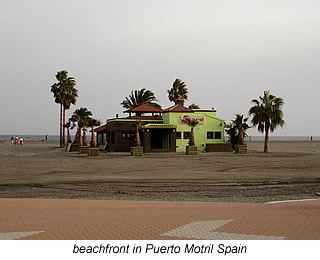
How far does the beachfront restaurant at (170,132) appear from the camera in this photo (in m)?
50.3

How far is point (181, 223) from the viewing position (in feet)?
28.1

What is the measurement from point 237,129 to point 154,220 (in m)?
44.6

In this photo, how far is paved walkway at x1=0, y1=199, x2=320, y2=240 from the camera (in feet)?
24.5

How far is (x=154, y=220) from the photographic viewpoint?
29.5 ft

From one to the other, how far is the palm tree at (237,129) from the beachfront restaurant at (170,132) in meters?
1.13

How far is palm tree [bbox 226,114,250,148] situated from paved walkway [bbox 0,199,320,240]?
3748cm

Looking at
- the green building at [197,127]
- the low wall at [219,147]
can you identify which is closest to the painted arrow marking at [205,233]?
the low wall at [219,147]

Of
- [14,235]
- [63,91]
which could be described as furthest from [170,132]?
[14,235]

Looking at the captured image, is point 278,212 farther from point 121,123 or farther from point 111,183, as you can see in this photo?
point 121,123

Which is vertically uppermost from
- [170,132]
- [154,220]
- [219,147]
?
[170,132]

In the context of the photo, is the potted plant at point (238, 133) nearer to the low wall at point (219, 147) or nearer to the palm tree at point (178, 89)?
the low wall at point (219, 147)

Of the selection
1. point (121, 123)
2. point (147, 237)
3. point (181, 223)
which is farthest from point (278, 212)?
point (121, 123)

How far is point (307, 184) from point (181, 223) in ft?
34.3

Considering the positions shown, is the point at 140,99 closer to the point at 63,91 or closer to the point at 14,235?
the point at 63,91
